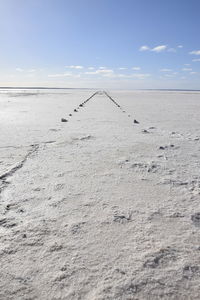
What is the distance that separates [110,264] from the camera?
1561 mm

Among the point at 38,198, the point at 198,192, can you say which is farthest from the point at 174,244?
the point at 38,198

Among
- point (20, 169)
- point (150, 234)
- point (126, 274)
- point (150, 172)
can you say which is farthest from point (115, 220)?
point (20, 169)

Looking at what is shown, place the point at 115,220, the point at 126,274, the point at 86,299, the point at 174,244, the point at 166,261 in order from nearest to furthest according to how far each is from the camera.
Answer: the point at 86,299 < the point at 126,274 < the point at 166,261 < the point at 174,244 < the point at 115,220

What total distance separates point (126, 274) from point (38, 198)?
1.24 metres

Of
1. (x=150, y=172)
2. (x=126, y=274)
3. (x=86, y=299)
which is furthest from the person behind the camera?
(x=150, y=172)

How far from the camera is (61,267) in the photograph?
1536mm

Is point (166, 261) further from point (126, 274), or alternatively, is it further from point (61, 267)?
point (61, 267)

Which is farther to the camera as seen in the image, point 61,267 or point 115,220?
point 115,220

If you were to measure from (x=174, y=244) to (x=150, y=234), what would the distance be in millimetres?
187

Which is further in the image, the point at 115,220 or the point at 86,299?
the point at 115,220

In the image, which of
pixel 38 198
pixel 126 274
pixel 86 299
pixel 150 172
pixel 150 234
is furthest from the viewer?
pixel 150 172

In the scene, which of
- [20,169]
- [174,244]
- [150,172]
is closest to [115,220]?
[174,244]

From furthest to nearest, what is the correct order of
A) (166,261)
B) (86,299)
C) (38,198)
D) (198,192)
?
(198,192), (38,198), (166,261), (86,299)

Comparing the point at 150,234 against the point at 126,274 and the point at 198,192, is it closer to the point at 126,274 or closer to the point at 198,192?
the point at 126,274
